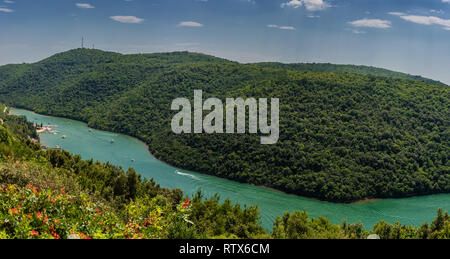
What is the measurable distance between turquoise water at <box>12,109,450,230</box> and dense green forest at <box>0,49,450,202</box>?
3.83 feet

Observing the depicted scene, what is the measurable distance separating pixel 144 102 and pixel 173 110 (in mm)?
8349

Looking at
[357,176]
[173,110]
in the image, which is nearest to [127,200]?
[357,176]

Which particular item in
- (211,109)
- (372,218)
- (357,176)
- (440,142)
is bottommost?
(372,218)

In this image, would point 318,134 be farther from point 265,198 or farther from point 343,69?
point 343,69

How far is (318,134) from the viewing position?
40.1 meters

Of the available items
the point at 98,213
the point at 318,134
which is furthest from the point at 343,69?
the point at 98,213

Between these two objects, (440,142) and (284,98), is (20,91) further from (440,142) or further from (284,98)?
(440,142)

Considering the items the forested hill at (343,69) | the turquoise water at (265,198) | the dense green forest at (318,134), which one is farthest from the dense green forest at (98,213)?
the forested hill at (343,69)

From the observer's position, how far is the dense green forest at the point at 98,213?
7090mm

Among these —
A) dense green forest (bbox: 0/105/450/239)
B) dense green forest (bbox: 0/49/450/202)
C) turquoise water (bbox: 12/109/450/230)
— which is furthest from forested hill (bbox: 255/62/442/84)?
dense green forest (bbox: 0/105/450/239)

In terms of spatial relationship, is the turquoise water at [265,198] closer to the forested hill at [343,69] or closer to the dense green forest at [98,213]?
the dense green forest at [98,213]

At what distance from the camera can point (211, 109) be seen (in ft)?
167

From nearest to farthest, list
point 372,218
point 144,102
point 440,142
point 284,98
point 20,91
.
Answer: point 372,218, point 440,142, point 284,98, point 144,102, point 20,91

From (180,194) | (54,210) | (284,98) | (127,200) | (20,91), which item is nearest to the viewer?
(54,210)
